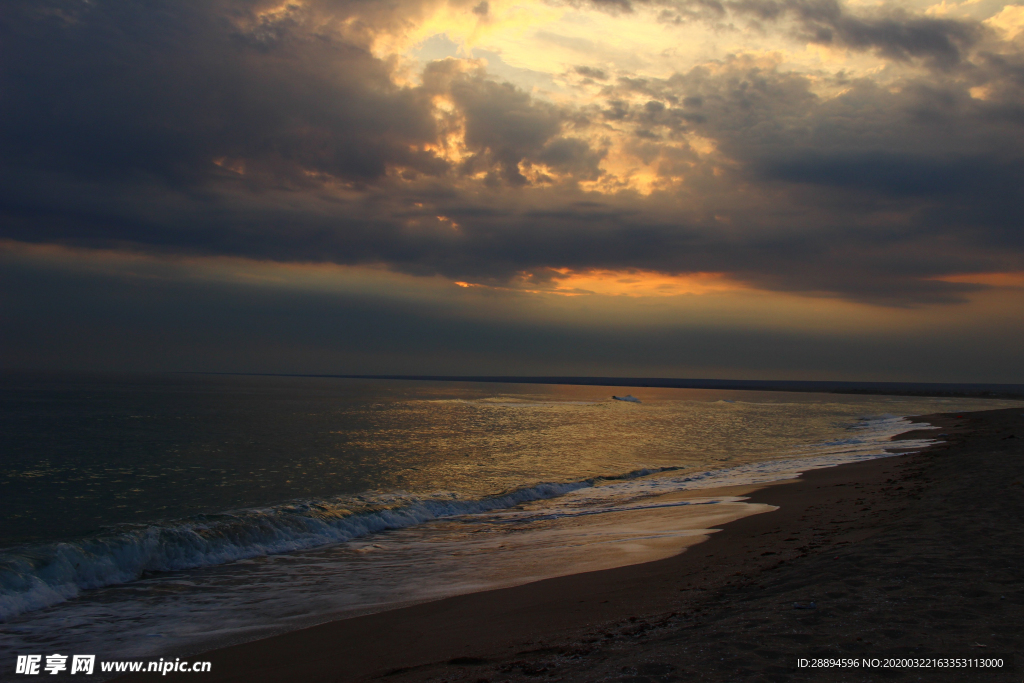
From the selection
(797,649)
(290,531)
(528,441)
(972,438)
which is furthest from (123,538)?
(972,438)

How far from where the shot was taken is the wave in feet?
36.4

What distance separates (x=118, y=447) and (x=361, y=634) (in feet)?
108

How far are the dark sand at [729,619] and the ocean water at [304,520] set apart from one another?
1.16 meters

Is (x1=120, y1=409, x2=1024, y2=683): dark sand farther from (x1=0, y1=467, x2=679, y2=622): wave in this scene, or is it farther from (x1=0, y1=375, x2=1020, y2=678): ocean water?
(x1=0, y1=467, x2=679, y2=622): wave

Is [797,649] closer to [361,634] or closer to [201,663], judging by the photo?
[361,634]

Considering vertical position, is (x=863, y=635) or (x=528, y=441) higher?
(x=863, y=635)

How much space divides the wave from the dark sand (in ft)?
20.8

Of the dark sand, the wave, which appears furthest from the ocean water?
the dark sand

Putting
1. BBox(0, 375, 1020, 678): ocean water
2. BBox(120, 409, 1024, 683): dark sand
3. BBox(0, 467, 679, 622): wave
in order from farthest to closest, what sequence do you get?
BBox(0, 467, 679, 622): wave
BBox(0, 375, 1020, 678): ocean water
BBox(120, 409, 1024, 683): dark sand

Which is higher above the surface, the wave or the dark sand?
the dark sand

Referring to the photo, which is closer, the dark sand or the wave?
the dark sand

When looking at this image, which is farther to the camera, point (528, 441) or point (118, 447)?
point (528, 441)

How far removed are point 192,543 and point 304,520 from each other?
2994 mm

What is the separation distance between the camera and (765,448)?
34.1 metres
